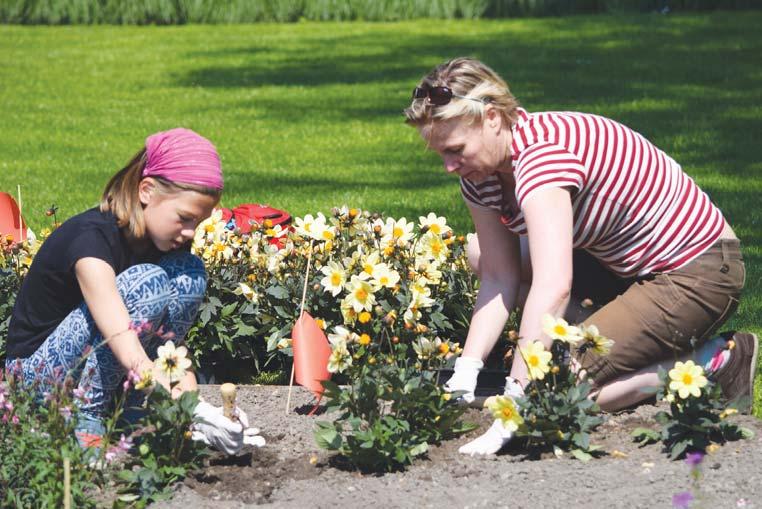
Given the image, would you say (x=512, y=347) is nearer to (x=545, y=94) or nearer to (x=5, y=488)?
(x=5, y=488)

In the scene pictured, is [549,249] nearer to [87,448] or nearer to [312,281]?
[312,281]

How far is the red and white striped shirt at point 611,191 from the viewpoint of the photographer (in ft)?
10.2

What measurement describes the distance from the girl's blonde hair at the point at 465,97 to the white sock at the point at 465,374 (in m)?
0.73

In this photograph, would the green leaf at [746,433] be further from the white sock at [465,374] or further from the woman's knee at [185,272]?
the woman's knee at [185,272]

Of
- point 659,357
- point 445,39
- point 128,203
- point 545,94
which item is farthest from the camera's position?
point 445,39

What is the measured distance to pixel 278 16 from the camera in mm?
15500

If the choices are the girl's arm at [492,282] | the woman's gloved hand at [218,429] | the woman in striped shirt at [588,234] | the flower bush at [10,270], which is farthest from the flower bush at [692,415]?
the flower bush at [10,270]

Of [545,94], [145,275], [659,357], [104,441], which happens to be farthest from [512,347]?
[545,94]

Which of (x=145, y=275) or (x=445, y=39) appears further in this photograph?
(x=445, y=39)

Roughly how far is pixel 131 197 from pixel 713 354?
1759mm

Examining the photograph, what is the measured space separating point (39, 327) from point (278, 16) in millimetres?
12854

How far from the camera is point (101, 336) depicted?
2965 millimetres

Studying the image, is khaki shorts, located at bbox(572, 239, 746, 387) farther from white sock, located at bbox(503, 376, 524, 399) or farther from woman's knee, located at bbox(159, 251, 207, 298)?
woman's knee, located at bbox(159, 251, 207, 298)

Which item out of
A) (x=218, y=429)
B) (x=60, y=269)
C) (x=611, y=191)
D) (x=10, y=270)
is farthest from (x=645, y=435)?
(x=10, y=270)
